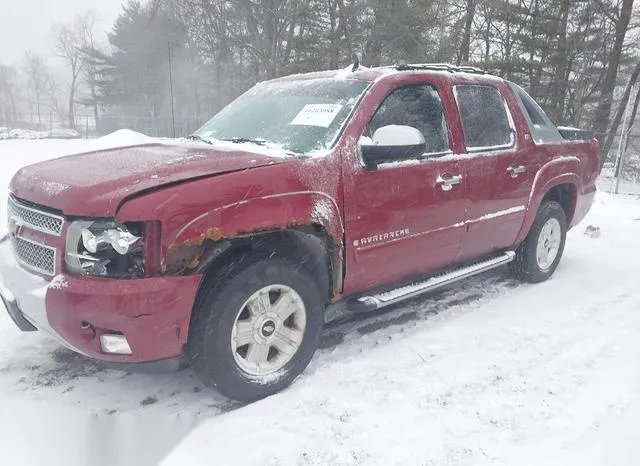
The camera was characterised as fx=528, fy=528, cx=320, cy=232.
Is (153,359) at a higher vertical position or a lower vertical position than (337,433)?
higher

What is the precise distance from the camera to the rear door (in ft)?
13.4

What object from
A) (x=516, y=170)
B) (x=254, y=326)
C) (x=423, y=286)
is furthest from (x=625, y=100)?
(x=254, y=326)

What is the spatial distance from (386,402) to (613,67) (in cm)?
2325

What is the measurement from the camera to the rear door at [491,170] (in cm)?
408

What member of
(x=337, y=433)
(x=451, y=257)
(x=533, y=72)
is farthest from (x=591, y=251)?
(x=533, y=72)

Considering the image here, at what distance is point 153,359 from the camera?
101 inches

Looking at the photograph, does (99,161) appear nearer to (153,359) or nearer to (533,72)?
(153,359)

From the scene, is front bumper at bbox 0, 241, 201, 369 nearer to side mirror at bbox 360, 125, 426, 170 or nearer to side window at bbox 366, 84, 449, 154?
side mirror at bbox 360, 125, 426, 170

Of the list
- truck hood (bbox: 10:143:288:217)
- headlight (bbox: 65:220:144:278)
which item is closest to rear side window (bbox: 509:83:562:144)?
truck hood (bbox: 10:143:288:217)

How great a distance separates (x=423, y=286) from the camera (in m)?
3.80

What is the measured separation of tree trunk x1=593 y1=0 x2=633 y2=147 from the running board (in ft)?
64.4

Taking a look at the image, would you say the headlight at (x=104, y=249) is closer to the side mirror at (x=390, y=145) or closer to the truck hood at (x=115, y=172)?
the truck hood at (x=115, y=172)

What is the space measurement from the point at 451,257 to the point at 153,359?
2412mm

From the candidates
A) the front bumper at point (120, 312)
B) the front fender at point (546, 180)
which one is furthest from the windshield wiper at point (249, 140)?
the front fender at point (546, 180)
